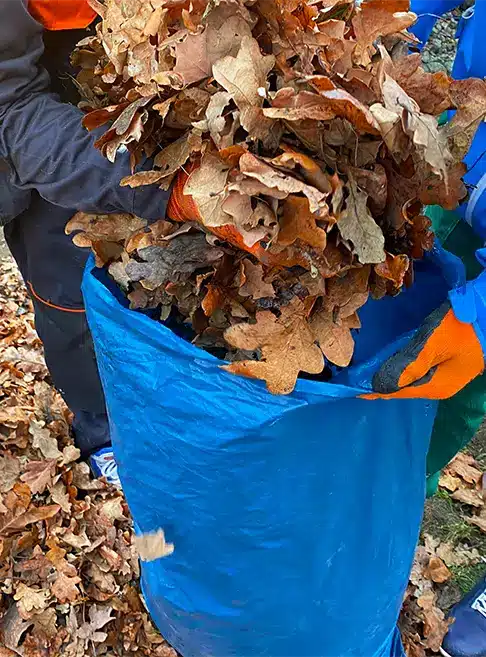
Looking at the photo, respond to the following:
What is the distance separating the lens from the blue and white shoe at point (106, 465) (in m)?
1.83

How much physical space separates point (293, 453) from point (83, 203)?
1.57 feet

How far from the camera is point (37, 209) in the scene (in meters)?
1.42

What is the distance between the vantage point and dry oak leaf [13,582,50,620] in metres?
1.49

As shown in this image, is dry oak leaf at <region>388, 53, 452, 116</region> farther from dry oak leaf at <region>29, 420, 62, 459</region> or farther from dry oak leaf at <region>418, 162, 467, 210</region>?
dry oak leaf at <region>29, 420, 62, 459</region>

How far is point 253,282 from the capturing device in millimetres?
887

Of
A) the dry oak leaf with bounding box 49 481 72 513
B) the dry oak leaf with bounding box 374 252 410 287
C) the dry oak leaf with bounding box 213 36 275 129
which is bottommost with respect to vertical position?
the dry oak leaf with bounding box 49 481 72 513

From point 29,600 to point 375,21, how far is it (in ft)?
4.44

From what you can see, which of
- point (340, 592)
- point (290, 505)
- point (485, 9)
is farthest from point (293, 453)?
point (485, 9)

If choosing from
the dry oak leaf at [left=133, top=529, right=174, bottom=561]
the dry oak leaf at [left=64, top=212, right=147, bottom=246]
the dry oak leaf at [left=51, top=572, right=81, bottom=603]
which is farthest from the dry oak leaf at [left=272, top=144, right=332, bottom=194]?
the dry oak leaf at [left=51, top=572, right=81, bottom=603]

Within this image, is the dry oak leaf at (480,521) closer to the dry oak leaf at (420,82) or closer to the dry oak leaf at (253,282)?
the dry oak leaf at (253,282)

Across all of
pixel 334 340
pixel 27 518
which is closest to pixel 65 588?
pixel 27 518

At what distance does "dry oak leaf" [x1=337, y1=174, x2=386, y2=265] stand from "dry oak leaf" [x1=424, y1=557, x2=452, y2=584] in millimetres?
1279

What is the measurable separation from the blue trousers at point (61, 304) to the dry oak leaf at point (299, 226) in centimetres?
80

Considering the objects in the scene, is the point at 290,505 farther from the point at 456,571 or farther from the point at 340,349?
the point at 456,571
